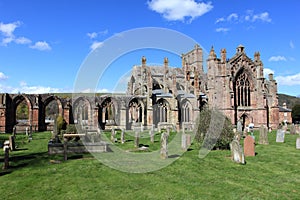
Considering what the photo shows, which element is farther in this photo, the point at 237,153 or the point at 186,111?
the point at 186,111

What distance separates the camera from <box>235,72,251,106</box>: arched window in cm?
3709

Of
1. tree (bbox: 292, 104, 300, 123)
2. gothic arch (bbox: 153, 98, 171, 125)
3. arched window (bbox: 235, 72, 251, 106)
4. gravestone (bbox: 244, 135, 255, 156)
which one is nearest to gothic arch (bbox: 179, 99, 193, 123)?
gothic arch (bbox: 153, 98, 171, 125)

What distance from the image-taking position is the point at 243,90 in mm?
37344

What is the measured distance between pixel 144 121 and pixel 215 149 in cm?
2090

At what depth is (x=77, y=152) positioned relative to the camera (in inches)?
529

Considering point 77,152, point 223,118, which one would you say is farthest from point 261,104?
point 77,152

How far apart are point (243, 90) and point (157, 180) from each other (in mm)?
32785

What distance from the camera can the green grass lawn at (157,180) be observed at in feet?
22.5

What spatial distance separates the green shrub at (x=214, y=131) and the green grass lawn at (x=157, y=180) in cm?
325

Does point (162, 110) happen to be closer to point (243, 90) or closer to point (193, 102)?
point (193, 102)

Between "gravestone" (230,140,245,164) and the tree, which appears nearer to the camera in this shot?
"gravestone" (230,140,245,164)

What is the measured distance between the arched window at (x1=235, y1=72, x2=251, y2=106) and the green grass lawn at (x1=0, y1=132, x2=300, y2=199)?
26741 mm

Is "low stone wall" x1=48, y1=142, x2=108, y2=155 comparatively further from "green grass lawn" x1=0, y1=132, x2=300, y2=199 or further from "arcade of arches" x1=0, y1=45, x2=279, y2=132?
"arcade of arches" x1=0, y1=45, x2=279, y2=132

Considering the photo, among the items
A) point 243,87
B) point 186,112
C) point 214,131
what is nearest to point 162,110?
point 186,112
